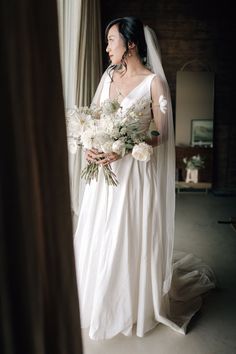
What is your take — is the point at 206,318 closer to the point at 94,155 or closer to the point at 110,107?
the point at 94,155

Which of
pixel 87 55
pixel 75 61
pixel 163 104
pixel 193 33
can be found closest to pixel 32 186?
pixel 163 104

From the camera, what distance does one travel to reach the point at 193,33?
5.88 m

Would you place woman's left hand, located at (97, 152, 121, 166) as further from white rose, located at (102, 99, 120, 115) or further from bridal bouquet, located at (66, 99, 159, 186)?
white rose, located at (102, 99, 120, 115)

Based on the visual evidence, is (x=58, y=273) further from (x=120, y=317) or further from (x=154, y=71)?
(x=154, y=71)

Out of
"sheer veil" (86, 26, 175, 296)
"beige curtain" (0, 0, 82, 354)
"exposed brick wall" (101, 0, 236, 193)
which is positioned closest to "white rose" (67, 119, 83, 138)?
"sheer veil" (86, 26, 175, 296)

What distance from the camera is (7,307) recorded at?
69cm

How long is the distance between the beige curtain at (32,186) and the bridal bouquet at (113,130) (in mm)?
990

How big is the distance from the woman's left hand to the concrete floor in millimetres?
1008

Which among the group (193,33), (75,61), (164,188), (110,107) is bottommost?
(164,188)

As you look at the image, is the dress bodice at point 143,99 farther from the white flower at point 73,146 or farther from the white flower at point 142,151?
the white flower at point 73,146

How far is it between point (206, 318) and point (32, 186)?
1890mm

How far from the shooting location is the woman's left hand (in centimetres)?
180

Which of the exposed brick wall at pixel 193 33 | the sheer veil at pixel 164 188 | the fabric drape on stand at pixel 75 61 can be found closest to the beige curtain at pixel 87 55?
the fabric drape on stand at pixel 75 61

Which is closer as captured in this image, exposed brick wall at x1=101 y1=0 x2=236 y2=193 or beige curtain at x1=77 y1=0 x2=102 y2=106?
beige curtain at x1=77 y1=0 x2=102 y2=106
